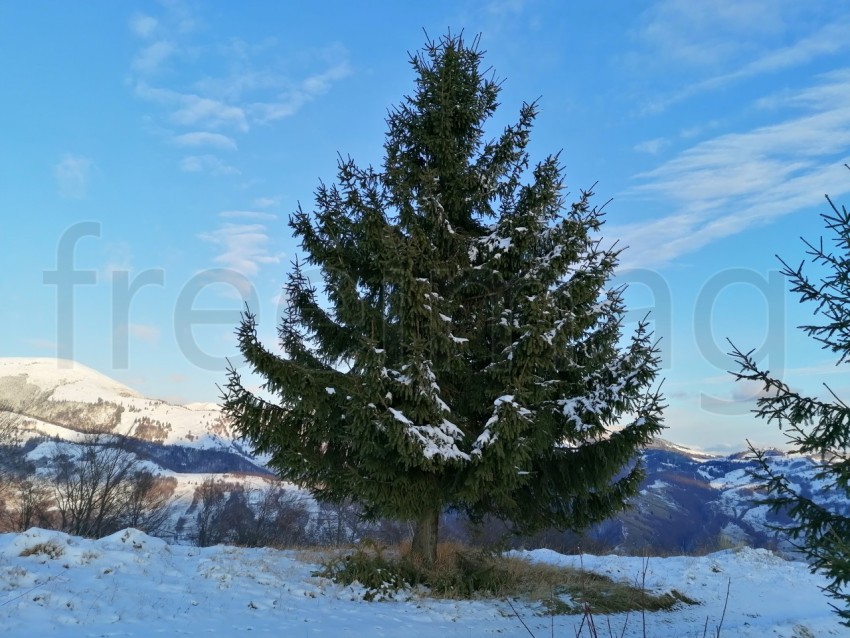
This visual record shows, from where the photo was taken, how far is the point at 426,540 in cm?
1032

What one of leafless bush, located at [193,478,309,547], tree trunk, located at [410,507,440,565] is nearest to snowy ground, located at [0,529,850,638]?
tree trunk, located at [410,507,440,565]

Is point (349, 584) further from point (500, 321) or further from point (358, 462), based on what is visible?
point (500, 321)

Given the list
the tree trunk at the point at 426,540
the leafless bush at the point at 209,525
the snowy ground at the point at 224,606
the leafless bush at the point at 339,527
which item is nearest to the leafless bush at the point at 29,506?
the leafless bush at the point at 209,525

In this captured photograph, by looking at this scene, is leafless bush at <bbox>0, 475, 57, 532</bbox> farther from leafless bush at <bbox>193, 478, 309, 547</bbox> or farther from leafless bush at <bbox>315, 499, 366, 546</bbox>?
leafless bush at <bbox>315, 499, 366, 546</bbox>

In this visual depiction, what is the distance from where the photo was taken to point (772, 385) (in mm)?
5809

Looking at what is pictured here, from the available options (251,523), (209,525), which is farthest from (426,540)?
(209,525)

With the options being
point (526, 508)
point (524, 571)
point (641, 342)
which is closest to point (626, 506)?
point (526, 508)

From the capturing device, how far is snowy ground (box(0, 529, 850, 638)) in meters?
5.78

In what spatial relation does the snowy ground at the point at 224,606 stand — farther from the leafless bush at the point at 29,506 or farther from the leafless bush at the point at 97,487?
the leafless bush at the point at 29,506

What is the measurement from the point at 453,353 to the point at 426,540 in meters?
3.98

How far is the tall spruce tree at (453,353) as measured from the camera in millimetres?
8789

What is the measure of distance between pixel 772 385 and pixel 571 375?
15.2 ft

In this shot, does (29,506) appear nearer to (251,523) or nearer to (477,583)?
(251,523)

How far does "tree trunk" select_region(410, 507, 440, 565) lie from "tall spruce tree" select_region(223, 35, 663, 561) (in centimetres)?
4
